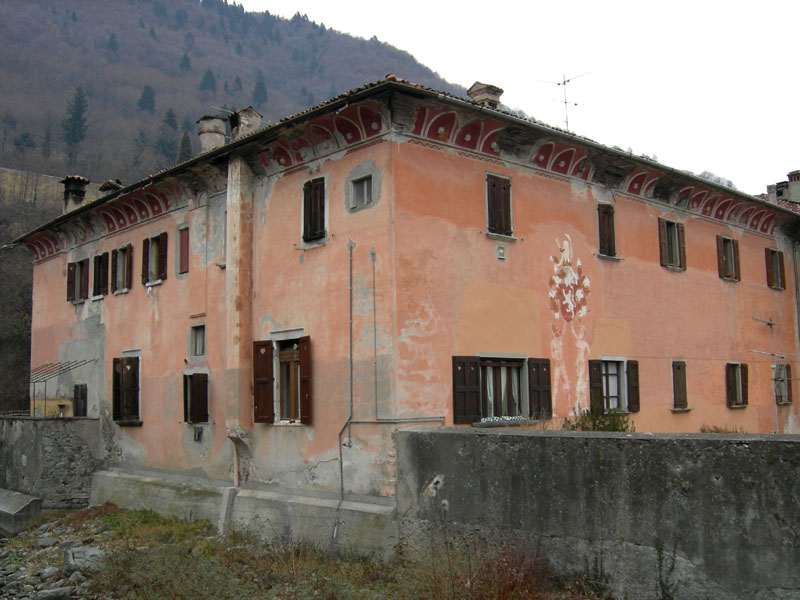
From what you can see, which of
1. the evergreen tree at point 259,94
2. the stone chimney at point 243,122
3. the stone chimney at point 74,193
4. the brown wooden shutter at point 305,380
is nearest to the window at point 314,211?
the brown wooden shutter at point 305,380

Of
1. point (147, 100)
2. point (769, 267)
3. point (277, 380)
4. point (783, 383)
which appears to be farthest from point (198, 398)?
point (147, 100)

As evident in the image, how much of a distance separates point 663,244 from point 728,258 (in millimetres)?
3053

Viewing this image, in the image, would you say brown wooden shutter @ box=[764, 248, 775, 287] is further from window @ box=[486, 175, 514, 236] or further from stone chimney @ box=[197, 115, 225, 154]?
stone chimney @ box=[197, 115, 225, 154]

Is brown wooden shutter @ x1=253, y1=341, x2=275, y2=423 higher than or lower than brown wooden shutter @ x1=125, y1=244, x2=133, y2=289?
lower

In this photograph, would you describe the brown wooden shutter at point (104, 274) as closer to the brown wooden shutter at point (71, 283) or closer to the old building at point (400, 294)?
the old building at point (400, 294)

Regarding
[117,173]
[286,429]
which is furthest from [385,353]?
[117,173]

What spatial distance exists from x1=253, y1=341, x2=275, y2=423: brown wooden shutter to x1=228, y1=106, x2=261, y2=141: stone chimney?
204 inches

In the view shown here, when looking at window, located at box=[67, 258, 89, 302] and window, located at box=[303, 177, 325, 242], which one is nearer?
window, located at box=[303, 177, 325, 242]

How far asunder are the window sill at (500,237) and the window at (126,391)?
31.2 feet

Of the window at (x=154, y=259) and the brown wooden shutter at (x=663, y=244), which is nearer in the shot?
the brown wooden shutter at (x=663, y=244)

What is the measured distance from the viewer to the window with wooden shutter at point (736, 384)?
1869cm

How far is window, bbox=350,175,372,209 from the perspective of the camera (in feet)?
42.5

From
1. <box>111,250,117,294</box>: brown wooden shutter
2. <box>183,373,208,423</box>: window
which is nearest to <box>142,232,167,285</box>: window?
<box>111,250,117,294</box>: brown wooden shutter

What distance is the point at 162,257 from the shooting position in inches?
717
